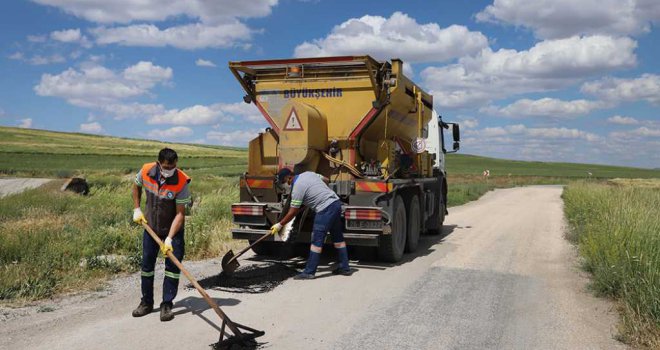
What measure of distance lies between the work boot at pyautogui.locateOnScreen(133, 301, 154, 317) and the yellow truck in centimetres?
272

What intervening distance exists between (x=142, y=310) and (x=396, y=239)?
171 inches

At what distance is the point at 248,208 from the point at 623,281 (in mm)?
5068

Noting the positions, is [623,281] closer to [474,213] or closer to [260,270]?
[260,270]

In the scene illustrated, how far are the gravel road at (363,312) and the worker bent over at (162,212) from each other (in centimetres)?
26

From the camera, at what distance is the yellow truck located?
816cm

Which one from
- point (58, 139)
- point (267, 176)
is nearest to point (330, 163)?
point (267, 176)

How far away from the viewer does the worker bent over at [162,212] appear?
540cm

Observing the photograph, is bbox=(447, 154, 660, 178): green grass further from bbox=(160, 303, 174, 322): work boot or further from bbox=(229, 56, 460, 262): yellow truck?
bbox=(160, 303, 174, 322): work boot

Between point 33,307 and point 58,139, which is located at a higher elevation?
point 58,139

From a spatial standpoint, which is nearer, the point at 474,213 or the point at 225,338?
the point at 225,338

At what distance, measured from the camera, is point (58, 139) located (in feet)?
251

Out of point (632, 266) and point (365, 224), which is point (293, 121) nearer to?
point (365, 224)

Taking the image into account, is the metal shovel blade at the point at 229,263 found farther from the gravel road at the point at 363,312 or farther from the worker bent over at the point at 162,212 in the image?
the worker bent over at the point at 162,212

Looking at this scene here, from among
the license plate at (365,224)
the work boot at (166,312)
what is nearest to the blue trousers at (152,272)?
the work boot at (166,312)
